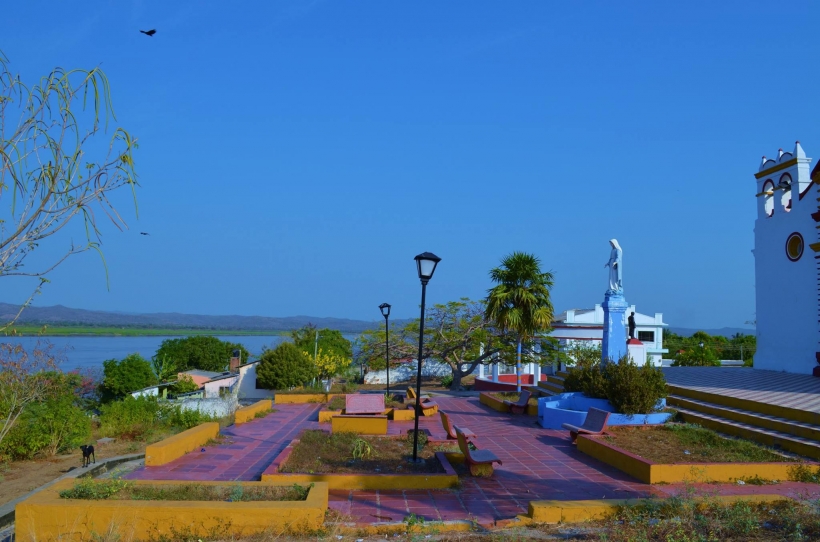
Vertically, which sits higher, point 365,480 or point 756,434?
point 756,434

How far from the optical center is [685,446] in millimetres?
10641

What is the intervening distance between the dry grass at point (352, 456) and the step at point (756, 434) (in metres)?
5.73

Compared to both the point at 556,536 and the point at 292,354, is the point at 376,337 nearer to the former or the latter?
the point at 292,354

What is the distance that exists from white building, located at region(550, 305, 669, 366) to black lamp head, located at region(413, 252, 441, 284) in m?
28.2

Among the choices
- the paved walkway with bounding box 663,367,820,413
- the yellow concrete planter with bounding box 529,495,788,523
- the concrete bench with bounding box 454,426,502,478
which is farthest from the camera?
the paved walkway with bounding box 663,367,820,413

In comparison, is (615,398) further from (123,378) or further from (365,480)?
(123,378)

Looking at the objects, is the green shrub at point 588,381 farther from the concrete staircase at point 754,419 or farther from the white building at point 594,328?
the white building at point 594,328

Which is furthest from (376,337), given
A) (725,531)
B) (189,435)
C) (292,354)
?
(725,531)

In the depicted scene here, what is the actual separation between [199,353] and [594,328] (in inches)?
1069

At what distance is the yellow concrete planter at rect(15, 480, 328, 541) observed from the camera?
613 cm

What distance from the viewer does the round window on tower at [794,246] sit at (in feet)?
62.4

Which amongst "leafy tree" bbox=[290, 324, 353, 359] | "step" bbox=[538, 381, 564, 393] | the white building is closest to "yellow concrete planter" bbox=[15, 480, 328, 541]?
"step" bbox=[538, 381, 564, 393]

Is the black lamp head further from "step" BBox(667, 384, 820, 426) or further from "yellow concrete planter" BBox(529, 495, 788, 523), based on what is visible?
"step" BBox(667, 384, 820, 426)

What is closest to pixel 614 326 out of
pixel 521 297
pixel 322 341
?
pixel 521 297
